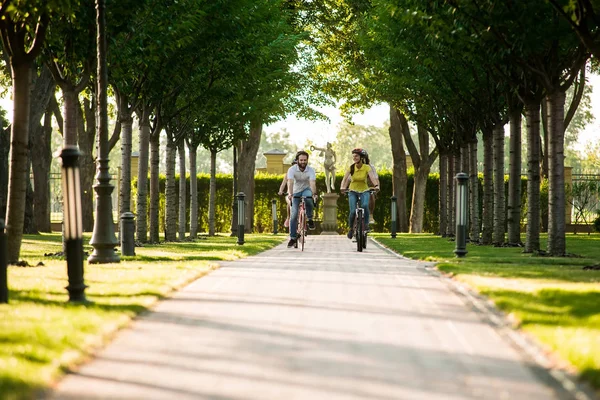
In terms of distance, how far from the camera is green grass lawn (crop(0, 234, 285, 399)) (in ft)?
17.4

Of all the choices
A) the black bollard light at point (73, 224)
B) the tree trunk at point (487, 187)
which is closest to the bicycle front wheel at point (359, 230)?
the tree trunk at point (487, 187)

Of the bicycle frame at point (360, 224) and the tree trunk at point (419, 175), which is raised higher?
the tree trunk at point (419, 175)

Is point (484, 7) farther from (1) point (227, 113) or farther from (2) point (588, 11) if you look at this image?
(1) point (227, 113)

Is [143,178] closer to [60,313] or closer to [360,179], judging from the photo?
[360,179]

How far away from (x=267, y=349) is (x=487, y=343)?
1.53 meters

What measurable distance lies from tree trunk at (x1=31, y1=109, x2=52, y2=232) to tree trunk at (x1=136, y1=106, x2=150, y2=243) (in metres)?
13.3

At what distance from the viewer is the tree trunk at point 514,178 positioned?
70.3ft

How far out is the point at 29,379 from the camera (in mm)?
5000

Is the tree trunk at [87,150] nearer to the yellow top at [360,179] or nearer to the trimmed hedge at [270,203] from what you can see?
the trimmed hedge at [270,203]

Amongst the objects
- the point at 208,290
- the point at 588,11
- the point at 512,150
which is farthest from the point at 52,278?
the point at 512,150

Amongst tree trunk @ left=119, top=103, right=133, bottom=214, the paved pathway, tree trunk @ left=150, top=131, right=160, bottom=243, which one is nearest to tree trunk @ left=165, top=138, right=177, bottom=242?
tree trunk @ left=150, top=131, right=160, bottom=243

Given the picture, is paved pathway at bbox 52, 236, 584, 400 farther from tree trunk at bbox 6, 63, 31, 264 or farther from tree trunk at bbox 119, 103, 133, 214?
tree trunk at bbox 119, 103, 133, 214

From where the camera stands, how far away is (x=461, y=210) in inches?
644

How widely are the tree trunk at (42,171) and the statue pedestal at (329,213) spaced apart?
11320 mm
